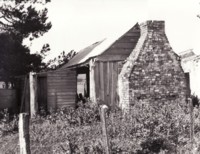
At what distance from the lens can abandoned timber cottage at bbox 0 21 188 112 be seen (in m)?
15.8

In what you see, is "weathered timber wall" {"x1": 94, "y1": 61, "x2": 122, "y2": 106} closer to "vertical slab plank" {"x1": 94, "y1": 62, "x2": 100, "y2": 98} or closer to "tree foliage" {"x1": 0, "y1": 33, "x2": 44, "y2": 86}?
"vertical slab plank" {"x1": 94, "y1": 62, "x2": 100, "y2": 98}

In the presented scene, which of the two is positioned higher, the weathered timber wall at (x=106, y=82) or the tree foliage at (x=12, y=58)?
the tree foliage at (x=12, y=58)

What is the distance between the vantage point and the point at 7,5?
71.4ft

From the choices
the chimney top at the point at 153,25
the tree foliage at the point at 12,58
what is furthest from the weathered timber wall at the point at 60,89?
the chimney top at the point at 153,25

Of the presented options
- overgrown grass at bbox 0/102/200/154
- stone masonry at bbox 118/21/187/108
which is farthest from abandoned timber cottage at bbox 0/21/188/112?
overgrown grass at bbox 0/102/200/154

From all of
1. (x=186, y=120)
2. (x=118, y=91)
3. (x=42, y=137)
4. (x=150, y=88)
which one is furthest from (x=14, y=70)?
(x=186, y=120)

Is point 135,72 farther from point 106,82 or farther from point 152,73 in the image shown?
point 106,82

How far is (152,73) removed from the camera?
16094 mm

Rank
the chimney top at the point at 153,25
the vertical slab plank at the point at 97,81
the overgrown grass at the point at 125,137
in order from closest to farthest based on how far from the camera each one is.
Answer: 1. the overgrown grass at the point at 125,137
2. the chimney top at the point at 153,25
3. the vertical slab plank at the point at 97,81

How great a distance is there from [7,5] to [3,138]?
470 inches

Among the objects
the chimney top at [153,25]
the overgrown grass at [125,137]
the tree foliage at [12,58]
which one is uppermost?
the chimney top at [153,25]

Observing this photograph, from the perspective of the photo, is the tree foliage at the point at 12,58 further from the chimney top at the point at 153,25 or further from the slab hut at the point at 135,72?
the chimney top at the point at 153,25

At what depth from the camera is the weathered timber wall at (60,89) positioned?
17.8 m

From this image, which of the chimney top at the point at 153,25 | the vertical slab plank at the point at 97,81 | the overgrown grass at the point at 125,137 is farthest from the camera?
the vertical slab plank at the point at 97,81
